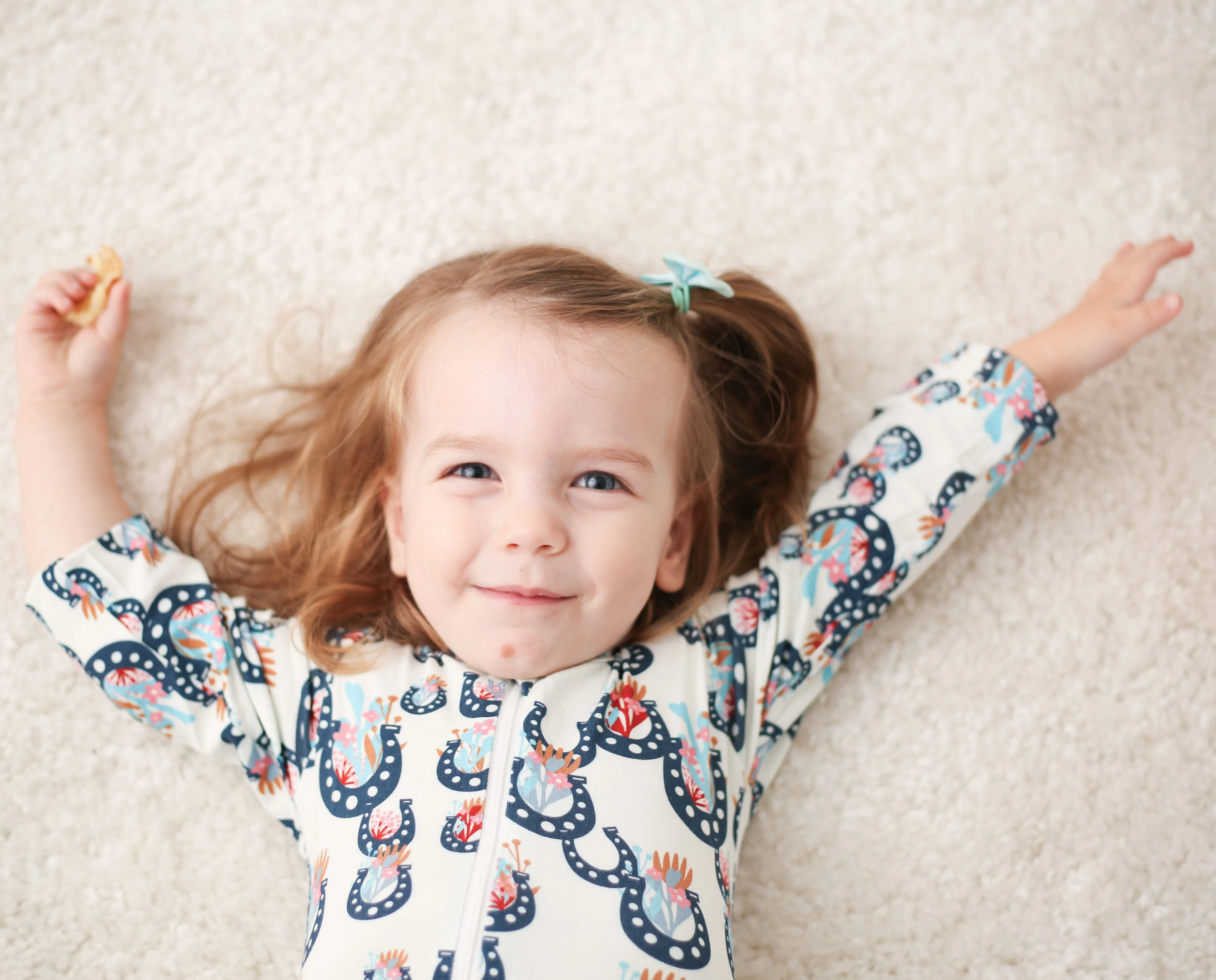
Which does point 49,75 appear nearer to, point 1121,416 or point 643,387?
point 643,387

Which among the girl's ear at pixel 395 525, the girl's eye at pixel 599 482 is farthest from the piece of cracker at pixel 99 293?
the girl's eye at pixel 599 482

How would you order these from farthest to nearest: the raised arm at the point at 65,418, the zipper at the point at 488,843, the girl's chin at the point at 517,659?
1. the raised arm at the point at 65,418
2. the girl's chin at the point at 517,659
3. the zipper at the point at 488,843

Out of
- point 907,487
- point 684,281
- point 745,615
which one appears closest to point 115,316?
point 684,281

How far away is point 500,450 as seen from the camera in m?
0.90

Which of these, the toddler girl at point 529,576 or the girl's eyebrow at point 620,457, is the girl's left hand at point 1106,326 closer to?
the toddler girl at point 529,576

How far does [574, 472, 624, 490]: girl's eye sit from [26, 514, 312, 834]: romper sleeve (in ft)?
1.08

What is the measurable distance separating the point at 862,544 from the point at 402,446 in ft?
1.55

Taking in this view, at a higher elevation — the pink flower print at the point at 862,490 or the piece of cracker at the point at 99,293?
the piece of cracker at the point at 99,293

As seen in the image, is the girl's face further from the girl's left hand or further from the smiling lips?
the girl's left hand

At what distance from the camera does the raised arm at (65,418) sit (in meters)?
1.01

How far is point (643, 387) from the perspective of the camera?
94cm

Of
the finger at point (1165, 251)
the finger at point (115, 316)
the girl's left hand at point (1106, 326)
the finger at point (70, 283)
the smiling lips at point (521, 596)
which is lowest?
the smiling lips at point (521, 596)

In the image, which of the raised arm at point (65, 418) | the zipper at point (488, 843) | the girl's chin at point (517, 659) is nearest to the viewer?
the zipper at point (488, 843)

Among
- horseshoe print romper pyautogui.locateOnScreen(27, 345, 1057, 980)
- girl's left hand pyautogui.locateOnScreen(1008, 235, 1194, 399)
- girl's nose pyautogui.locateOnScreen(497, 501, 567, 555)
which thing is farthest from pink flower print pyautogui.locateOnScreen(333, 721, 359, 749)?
girl's left hand pyautogui.locateOnScreen(1008, 235, 1194, 399)
